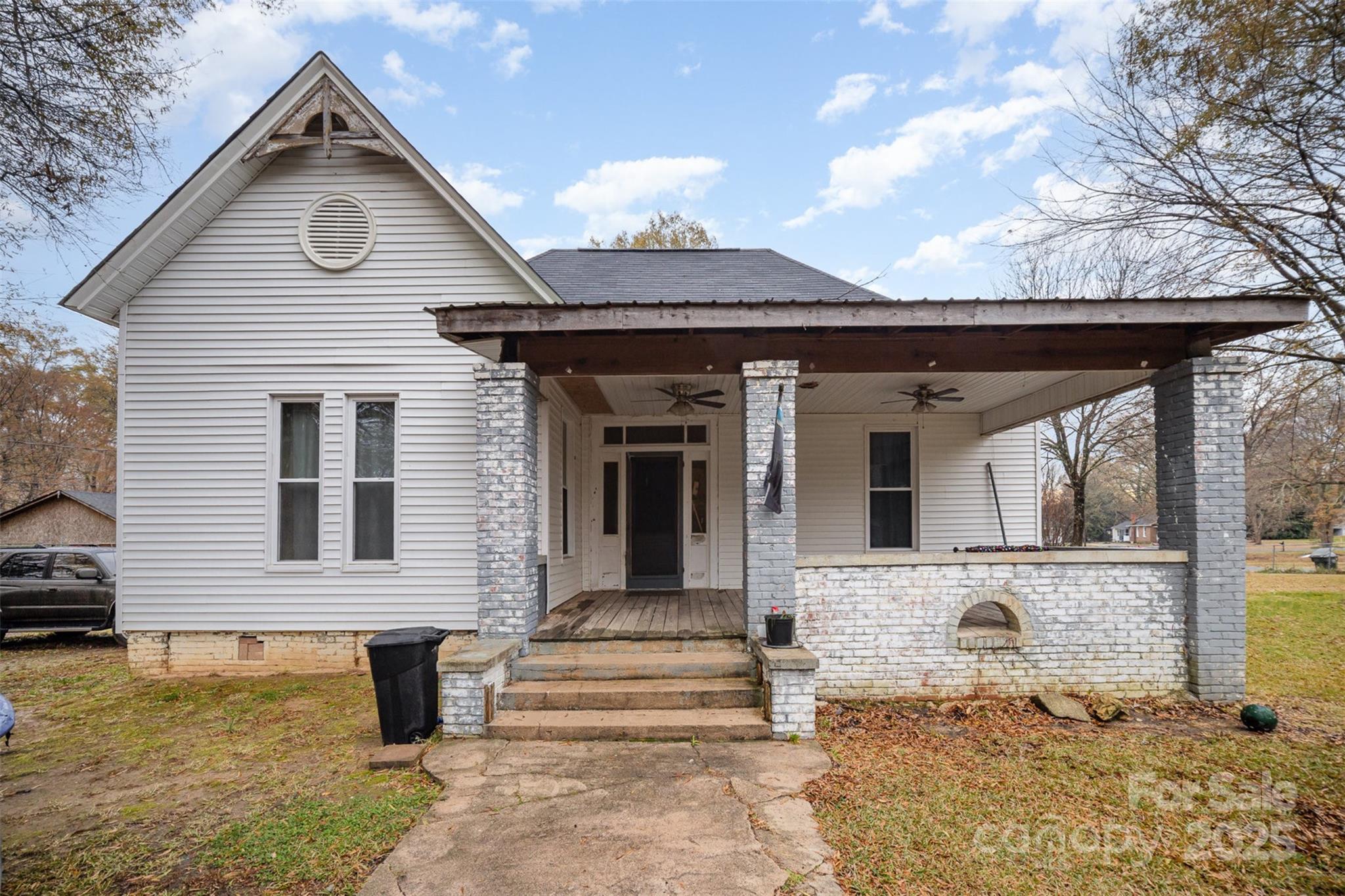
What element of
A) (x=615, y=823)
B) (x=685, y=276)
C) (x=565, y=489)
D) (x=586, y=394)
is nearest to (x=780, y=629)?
(x=615, y=823)

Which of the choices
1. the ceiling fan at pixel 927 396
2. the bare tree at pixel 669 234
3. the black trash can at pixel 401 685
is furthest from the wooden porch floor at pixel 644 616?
the bare tree at pixel 669 234

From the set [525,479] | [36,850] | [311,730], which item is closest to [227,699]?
[311,730]

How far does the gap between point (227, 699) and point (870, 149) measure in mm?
16364

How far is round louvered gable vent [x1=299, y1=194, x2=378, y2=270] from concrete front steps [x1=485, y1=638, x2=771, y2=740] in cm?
469

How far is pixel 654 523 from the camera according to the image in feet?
28.8

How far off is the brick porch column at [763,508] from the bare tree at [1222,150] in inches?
232

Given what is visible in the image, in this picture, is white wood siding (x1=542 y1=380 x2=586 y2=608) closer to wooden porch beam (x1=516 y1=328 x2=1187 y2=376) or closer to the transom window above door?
the transom window above door

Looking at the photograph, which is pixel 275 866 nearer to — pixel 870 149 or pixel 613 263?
pixel 613 263

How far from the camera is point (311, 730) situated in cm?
508

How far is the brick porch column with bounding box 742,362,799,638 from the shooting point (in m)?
5.25

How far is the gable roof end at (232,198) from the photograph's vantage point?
252 inches

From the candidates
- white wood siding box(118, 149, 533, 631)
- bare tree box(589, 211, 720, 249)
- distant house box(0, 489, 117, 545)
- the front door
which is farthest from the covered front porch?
distant house box(0, 489, 117, 545)

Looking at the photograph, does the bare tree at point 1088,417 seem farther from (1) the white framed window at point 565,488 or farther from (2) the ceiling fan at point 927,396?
(1) the white framed window at point 565,488

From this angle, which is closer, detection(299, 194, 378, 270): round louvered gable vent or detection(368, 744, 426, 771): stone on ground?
detection(368, 744, 426, 771): stone on ground
